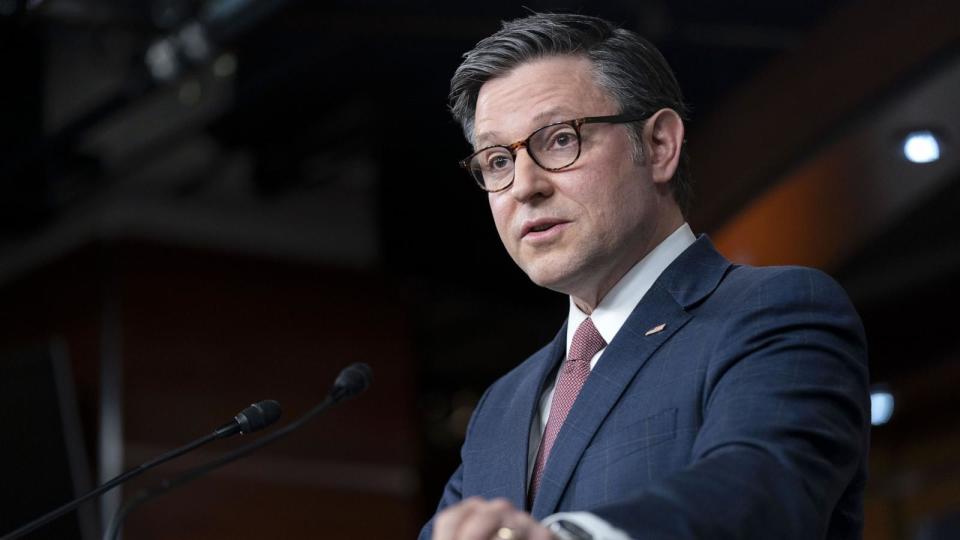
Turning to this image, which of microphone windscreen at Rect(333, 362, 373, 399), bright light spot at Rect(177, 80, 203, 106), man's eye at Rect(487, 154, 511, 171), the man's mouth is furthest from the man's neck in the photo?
bright light spot at Rect(177, 80, 203, 106)

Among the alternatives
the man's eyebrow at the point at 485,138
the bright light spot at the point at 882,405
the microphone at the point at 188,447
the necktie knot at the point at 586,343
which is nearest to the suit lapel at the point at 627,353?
the necktie knot at the point at 586,343

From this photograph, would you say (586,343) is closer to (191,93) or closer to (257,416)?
(257,416)

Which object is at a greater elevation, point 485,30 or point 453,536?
point 485,30

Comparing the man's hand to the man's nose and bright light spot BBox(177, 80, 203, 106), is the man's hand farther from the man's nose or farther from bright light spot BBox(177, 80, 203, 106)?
bright light spot BBox(177, 80, 203, 106)

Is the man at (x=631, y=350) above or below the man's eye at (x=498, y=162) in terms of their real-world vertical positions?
below

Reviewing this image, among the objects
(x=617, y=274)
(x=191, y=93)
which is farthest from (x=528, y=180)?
(x=191, y=93)

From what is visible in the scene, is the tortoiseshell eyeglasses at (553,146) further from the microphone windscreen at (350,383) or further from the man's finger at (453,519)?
the man's finger at (453,519)

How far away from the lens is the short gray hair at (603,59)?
197cm

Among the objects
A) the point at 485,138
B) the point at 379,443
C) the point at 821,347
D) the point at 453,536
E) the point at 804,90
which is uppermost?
the point at 804,90

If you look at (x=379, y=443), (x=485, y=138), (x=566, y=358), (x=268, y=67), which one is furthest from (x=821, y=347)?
(x=379, y=443)

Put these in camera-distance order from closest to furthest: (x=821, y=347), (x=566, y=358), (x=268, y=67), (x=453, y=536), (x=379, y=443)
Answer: (x=453, y=536), (x=821, y=347), (x=566, y=358), (x=268, y=67), (x=379, y=443)

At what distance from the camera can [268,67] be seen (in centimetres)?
571

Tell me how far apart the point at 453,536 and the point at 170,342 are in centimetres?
586

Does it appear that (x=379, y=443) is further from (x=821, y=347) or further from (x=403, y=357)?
(x=821, y=347)
